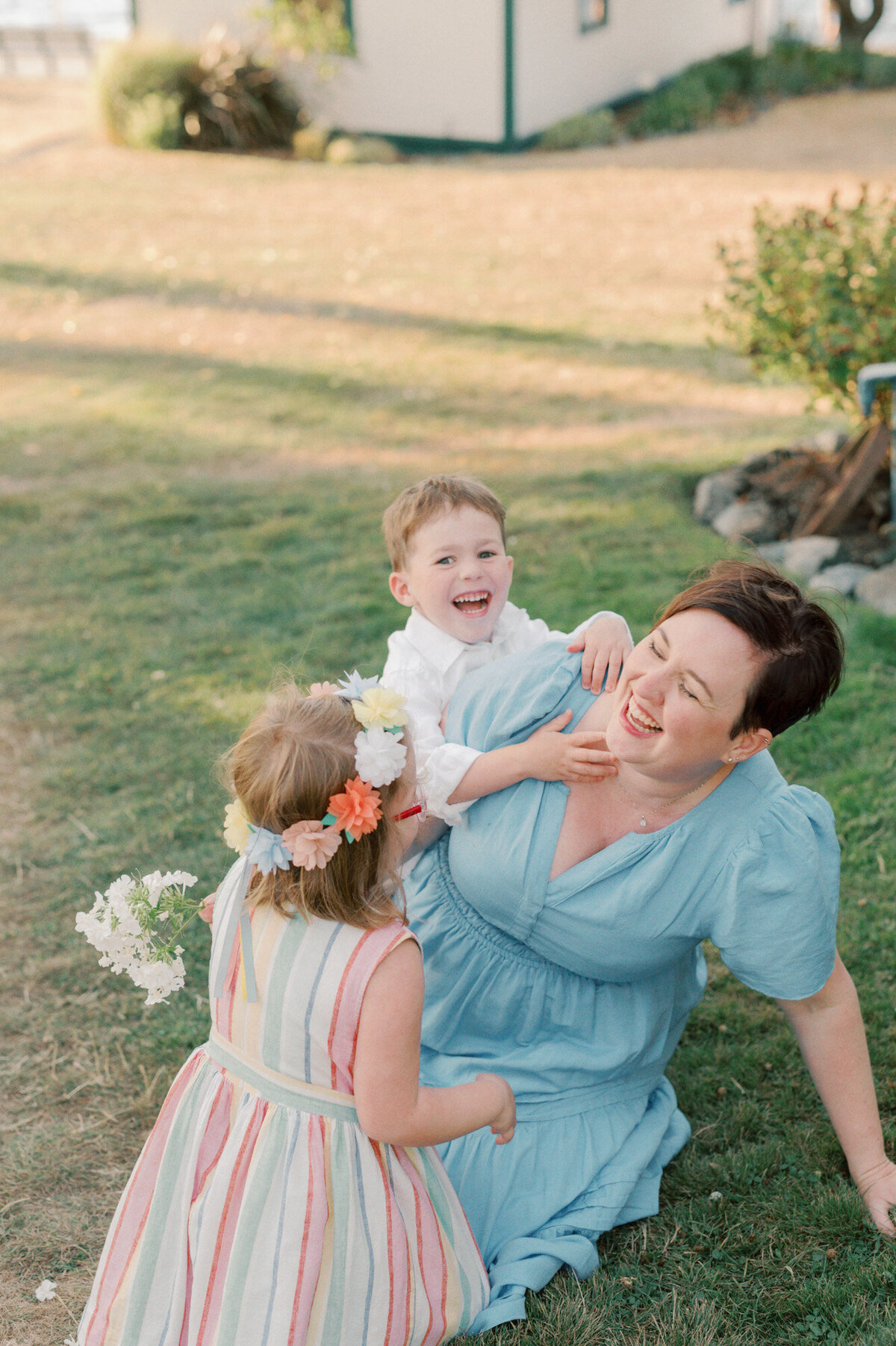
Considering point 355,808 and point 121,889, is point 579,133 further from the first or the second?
point 355,808

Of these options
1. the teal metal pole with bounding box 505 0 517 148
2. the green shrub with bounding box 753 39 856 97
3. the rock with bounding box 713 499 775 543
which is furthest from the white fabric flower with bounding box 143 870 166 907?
the green shrub with bounding box 753 39 856 97

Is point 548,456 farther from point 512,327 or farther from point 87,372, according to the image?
point 87,372

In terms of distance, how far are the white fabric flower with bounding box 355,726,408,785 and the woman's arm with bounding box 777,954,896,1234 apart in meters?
0.96

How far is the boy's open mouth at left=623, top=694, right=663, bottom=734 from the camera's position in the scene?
85.7 inches

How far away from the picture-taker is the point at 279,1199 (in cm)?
209

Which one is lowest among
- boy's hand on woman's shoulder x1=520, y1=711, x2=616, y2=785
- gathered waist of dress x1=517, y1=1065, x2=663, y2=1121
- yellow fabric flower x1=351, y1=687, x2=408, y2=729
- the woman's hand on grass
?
the woman's hand on grass

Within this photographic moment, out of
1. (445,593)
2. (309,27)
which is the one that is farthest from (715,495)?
(309,27)

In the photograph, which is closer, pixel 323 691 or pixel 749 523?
pixel 323 691

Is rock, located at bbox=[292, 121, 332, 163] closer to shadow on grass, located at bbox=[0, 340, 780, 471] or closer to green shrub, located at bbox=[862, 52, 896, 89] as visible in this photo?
shadow on grass, located at bbox=[0, 340, 780, 471]

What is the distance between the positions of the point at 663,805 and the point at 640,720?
9.6 inches

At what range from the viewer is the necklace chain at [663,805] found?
7.63 feet

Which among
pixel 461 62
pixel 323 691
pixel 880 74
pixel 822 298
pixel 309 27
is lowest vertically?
pixel 822 298

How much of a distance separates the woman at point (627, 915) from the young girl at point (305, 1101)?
1.14 feet

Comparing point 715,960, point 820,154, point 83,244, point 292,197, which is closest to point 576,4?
point 820,154
